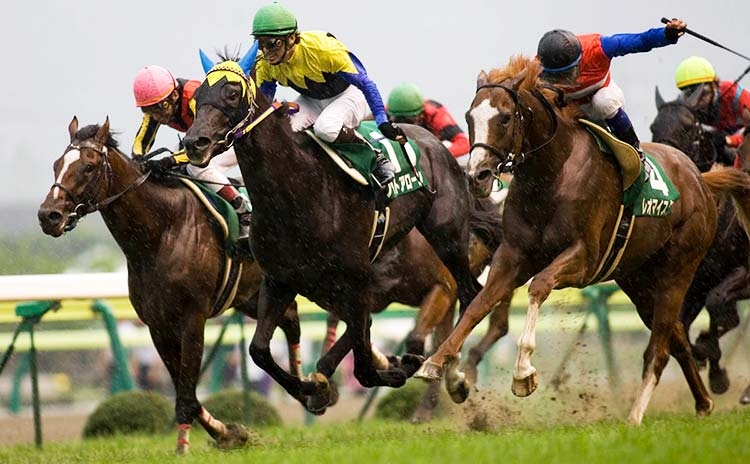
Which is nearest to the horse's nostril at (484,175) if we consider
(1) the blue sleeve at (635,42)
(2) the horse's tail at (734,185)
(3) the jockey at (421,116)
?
(1) the blue sleeve at (635,42)

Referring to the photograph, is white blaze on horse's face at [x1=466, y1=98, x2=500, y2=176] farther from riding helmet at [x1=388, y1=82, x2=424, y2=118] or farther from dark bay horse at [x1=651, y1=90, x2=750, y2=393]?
riding helmet at [x1=388, y1=82, x2=424, y2=118]

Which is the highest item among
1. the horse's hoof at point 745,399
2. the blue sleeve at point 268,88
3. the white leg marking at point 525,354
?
the blue sleeve at point 268,88

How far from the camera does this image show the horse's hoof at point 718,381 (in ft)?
30.1

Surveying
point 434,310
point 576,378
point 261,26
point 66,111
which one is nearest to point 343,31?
point 66,111

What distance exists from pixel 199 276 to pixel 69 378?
307 cm

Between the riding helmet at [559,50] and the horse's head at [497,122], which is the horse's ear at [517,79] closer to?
the horse's head at [497,122]

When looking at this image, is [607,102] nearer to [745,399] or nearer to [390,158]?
[390,158]

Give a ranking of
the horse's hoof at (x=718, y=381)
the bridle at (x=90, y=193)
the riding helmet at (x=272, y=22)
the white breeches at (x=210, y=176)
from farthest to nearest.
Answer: the horse's hoof at (x=718, y=381) < the white breeches at (x=210, y=176) < the bridle at (x=90, y=193) < the riding helmet at (x=272, y=22)

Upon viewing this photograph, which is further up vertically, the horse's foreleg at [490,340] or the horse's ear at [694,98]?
the horse's ear at [694,98]

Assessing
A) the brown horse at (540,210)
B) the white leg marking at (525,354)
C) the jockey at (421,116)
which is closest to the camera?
the white leg marking at (525,354)

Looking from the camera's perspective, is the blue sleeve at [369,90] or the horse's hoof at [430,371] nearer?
the horse's hoof at [430,371]

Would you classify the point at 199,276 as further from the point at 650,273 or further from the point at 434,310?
the point at 650,273

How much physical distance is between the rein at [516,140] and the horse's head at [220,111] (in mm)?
1098

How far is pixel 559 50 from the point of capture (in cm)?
689
